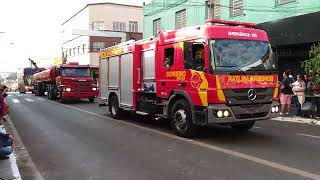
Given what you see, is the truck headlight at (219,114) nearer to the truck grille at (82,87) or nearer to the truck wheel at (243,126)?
the truck wheel at (243,126)

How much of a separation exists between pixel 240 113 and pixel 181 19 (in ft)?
72.1

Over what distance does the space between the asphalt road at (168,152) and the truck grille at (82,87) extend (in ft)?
47.2

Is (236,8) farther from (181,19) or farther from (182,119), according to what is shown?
(182,119)

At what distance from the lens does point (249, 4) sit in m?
26.1

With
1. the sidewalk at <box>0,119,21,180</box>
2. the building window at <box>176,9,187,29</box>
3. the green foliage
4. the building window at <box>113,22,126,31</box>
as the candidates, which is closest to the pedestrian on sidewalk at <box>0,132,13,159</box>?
the sidewalk at <box>0,119,21,180</box>

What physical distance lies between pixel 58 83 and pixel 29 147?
794 inches

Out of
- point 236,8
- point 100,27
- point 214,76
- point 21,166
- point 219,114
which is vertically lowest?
point 21,166

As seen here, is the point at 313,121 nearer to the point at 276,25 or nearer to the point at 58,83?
the point at 276,25

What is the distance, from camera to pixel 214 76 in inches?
444

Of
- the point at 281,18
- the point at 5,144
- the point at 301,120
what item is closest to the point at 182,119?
the point at 5,144

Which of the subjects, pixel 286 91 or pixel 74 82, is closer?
pixel 286 91

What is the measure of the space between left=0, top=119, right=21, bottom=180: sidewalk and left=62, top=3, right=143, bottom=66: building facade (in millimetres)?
54829

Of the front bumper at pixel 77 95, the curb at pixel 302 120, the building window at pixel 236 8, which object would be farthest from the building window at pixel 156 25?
the curb at pixel 302 120

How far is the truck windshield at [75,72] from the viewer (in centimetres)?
3061
